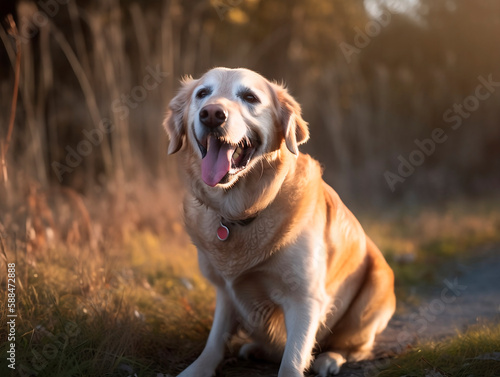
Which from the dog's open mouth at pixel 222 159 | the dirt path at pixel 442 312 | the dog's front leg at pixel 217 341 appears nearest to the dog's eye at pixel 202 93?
the dog's open mouth at pixel 222 159

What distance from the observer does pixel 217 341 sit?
9.29ft

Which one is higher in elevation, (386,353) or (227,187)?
(227,187)

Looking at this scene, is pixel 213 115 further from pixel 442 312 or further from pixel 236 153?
pixel 442 312

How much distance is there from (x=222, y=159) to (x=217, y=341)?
1030 mm

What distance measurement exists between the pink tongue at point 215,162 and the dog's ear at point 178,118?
361mm

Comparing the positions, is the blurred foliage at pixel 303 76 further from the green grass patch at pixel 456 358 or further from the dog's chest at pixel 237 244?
the green grass patch at pixel 456 358

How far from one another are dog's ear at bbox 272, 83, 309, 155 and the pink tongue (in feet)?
1.06

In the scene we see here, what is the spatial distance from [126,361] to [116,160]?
3.05 metres

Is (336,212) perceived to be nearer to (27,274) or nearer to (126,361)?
(126,361)

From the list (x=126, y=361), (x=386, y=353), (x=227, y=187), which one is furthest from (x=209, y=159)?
(x=386, y=353)

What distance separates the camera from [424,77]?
9500mm

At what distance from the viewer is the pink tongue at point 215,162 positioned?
8.04ft

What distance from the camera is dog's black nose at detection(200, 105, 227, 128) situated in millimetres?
2336

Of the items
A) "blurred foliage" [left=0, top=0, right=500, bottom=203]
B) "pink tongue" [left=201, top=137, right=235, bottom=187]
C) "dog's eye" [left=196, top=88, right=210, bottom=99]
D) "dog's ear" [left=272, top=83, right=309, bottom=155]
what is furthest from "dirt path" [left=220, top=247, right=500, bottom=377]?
"blurred foliage" [left=0, top=0, right=500, bottom=203]
